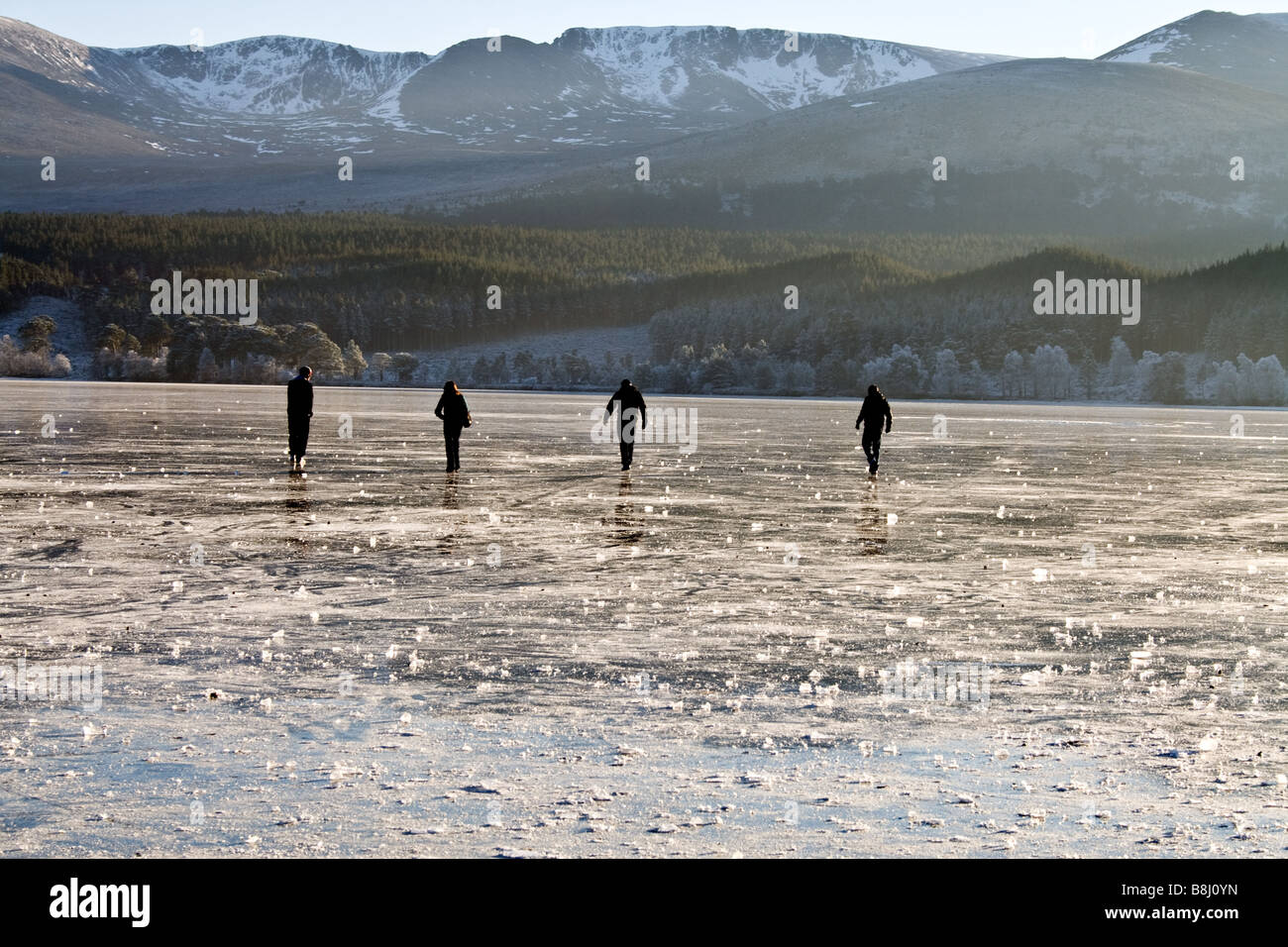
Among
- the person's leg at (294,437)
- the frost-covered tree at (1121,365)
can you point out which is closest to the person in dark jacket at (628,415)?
A: the person's leg at (294,437)

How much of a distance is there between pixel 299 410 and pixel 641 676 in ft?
59.0

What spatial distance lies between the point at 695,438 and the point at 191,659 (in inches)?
1397

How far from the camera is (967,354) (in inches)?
6462

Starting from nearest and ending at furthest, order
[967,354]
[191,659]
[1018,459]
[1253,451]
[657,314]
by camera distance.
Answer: [191,659] → [1018,459] → [1253,451] → [967,354] → [657,314]

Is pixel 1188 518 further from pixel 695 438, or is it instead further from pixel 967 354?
pixel 967 354

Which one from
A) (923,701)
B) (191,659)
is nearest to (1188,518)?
(923,701)

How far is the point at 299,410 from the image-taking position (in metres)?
26.5

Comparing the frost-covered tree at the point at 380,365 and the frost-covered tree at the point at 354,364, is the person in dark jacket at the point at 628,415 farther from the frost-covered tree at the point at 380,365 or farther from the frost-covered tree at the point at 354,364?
the frost-covered tree at the point at 380,365

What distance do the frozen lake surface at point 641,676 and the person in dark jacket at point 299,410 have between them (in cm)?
421

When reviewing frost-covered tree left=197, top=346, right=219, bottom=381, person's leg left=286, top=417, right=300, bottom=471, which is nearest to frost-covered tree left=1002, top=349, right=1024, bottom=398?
frost-covered tree left=197, top=346, right=219, bottom=381

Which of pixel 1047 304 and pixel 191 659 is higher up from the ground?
pixel 1047 304

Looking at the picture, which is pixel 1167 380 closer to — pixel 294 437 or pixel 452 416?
pixel 452 416

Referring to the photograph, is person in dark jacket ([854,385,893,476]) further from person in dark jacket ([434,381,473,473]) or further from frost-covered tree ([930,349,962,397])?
frost-covered tree ([930,349,962,397])

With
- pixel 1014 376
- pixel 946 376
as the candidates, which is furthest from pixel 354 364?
pixel 1014 376
